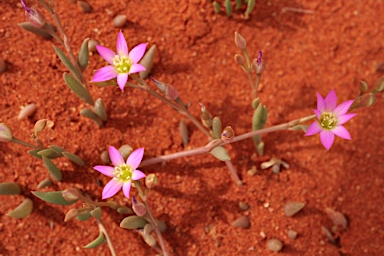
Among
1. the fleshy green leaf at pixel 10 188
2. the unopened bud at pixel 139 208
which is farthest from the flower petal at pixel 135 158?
the fleshy green leaf at pixel 10 188

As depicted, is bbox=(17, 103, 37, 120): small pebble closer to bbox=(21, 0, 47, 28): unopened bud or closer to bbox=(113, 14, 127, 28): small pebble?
bbox=(21, 0, 47, 28): unopened bud

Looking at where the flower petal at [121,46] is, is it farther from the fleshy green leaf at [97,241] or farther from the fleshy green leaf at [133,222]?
the fleshy green leaf at [97,241]

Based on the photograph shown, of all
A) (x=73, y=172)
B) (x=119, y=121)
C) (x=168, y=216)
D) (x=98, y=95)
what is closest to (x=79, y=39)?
(x=98, y=95)

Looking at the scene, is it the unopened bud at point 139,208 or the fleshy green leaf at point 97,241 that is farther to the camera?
the fleshy green leaf at point 97,241

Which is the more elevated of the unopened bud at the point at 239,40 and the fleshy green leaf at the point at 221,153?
the unopened bud at the point at 239,40

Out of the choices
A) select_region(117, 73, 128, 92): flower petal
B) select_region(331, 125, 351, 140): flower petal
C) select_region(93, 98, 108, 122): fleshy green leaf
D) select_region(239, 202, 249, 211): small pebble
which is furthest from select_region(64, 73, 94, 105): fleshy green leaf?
select_region(331, 125, 351, 140): flower petal

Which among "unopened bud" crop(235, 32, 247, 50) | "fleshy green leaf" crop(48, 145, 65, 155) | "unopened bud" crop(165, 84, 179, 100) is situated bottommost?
"fleshy green leaf" crop(48, 145, 65, 155)
